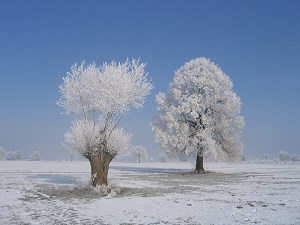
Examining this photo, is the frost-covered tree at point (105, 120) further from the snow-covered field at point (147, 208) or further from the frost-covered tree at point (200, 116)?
the frost-covered tree at point (200, 116)

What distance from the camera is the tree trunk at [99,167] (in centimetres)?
2661

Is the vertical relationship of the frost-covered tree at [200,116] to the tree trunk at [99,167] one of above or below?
above

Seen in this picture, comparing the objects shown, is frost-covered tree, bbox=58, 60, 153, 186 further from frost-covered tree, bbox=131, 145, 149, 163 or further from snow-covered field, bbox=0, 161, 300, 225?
frost-covered tree, bbox=131, 145, 149, 163

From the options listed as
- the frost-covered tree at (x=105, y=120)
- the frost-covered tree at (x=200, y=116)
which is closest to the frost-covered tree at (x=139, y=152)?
the frost-covered tree at (x=200, y=116)

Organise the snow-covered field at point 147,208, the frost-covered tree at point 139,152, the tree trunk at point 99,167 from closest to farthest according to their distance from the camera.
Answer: the snow-covered field at point 147,208
the tree trunk at point 99,167
the frost-covered tree at point 139,152

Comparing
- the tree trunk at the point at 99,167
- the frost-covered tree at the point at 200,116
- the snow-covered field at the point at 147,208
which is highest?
the frost-covered tree at the point at 200,116

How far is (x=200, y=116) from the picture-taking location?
49.1m

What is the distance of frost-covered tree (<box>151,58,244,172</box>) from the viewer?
47688 millimetres

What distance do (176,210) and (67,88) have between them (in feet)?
50.5

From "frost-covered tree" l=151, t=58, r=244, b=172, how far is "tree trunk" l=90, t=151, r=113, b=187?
817 inches

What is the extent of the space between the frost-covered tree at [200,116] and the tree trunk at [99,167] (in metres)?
20.7

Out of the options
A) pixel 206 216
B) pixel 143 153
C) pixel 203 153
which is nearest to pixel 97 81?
pixel 206 216

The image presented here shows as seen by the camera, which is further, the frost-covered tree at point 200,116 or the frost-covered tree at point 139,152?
the frost-covered tree at point 139,152

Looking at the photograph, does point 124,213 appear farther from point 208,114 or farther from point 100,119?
point 208,114
